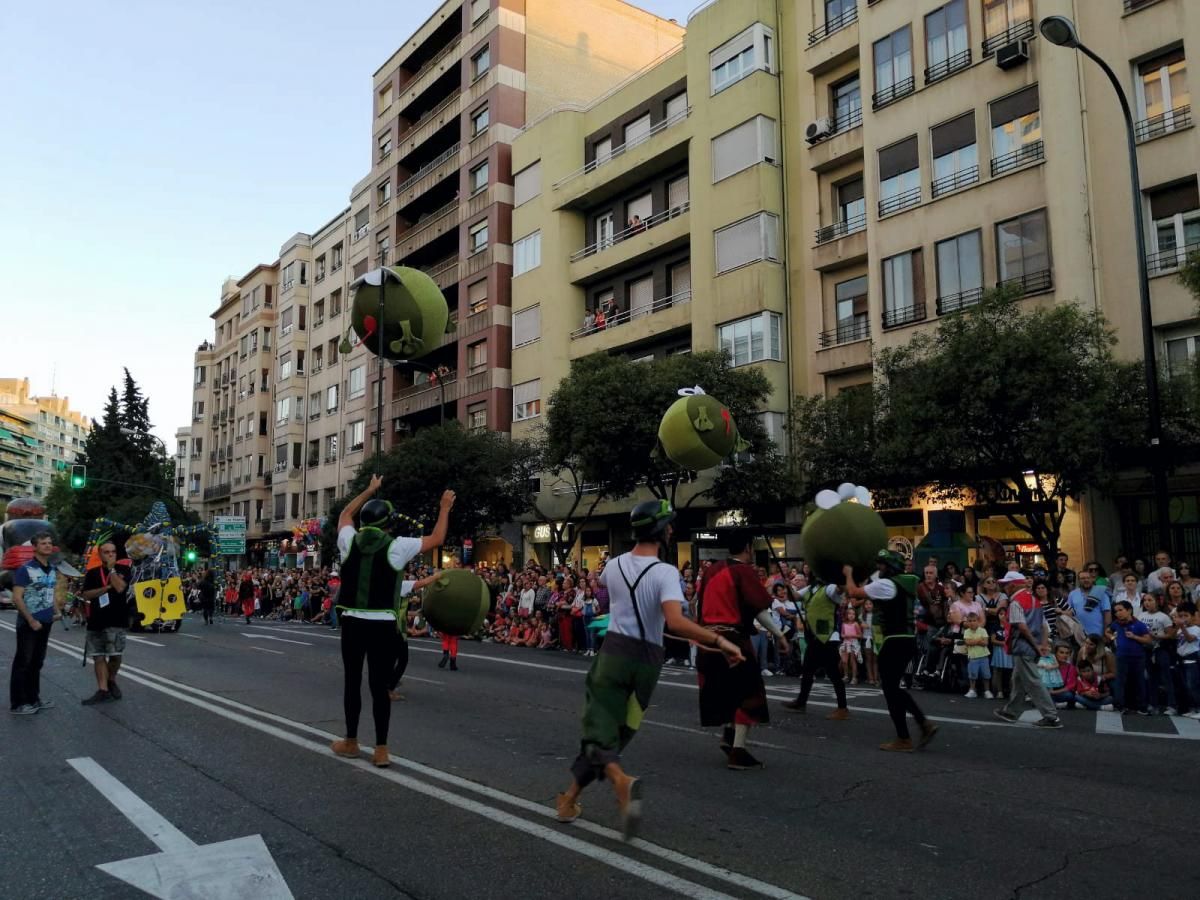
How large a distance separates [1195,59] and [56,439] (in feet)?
570

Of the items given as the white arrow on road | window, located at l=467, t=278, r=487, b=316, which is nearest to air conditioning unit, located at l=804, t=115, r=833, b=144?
window, located at l=467, t=278, r=487, b=316

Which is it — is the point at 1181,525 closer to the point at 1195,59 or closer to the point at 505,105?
the point at 1195,59

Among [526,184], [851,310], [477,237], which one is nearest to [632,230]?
[526,184]

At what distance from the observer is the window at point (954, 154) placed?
76.4 ft

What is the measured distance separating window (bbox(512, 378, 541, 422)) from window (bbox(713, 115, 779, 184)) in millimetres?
10932

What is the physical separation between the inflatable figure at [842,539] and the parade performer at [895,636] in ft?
0.56

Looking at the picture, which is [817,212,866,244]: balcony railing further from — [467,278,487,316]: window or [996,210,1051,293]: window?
[467,278,487,316]: window

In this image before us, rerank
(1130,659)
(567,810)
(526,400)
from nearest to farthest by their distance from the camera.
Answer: (567,810)
(1130,659)
(526,400)

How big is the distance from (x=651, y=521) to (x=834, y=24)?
85.5 feet

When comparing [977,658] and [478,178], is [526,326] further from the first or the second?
[977,658]

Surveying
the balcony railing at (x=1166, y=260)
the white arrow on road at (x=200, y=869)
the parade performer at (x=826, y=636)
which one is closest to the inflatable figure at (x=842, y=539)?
the parade performer at (x=826, y=636)

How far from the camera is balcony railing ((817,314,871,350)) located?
1031 inches

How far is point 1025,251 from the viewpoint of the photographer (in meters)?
21.9

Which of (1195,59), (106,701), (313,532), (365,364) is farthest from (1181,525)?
(365,364)
